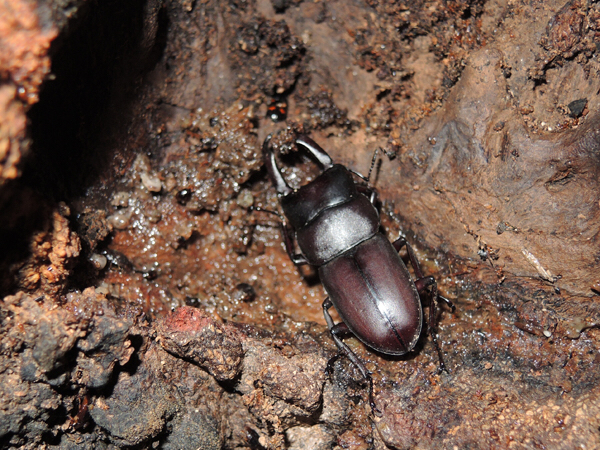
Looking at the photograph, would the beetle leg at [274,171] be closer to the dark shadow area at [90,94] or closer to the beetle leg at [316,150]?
the beetle leg at [316,150]

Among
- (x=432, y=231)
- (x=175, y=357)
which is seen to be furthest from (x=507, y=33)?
(x=175, y=357)

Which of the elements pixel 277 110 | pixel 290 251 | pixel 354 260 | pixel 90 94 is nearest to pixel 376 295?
pixel 354 260

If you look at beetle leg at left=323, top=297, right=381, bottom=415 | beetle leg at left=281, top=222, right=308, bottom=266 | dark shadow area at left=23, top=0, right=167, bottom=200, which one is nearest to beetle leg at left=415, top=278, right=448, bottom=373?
beetle leg at left=323, top=297, right=381, bottom=415

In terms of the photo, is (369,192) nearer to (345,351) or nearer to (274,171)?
(274,171)

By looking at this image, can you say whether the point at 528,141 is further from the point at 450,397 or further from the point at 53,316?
the point at 53,316

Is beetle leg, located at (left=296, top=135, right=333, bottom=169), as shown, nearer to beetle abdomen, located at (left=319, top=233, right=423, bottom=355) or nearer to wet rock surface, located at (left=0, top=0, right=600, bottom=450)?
wet rock surface, located at (left=0, top=0, right=600, bottom=450)

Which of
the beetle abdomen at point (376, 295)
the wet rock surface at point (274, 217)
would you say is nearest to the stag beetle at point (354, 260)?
the beetle abdomen at point (376, 295)
